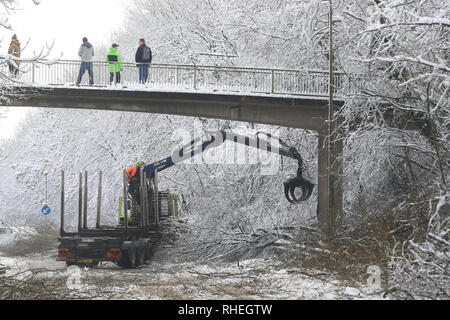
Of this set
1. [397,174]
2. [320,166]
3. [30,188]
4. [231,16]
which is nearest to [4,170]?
[30,188]

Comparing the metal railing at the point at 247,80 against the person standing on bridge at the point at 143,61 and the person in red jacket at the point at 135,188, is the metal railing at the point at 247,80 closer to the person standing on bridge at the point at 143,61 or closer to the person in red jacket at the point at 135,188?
the person standing on bridge at the point at 143,61

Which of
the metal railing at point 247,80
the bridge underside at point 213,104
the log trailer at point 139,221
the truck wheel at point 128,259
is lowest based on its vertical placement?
the truck wheel at point 128,259

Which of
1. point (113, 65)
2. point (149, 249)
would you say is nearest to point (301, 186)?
point (149, 249)

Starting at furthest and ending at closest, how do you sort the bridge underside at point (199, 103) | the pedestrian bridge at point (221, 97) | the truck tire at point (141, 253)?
the bridge underside at point (199, 103)
the pedestrian bridge at point (221, 97)
the truck tire at point (141, 253)

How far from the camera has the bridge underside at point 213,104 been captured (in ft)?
73.7

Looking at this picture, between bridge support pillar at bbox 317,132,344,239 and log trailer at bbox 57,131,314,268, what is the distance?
2.33 feet

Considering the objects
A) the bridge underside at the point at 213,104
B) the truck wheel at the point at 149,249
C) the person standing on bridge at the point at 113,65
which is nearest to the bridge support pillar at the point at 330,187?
the bridge underside at the point at 213,104

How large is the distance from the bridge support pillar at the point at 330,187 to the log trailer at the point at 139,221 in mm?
710

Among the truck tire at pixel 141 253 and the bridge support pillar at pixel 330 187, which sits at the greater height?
the bridge support pillar at pixel 330 187

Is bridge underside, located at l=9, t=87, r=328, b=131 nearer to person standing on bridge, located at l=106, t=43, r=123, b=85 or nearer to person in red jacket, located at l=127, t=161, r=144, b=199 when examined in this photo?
person standing on bridge, located at l=106, t=43, r=123, b=85

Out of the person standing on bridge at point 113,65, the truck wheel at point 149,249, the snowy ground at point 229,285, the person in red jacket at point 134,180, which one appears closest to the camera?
the snowy ground at point 229,285

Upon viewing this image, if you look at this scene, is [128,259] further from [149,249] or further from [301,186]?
[301,186]

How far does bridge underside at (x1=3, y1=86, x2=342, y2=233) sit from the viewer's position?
22.5 metres

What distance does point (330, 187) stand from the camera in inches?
776
